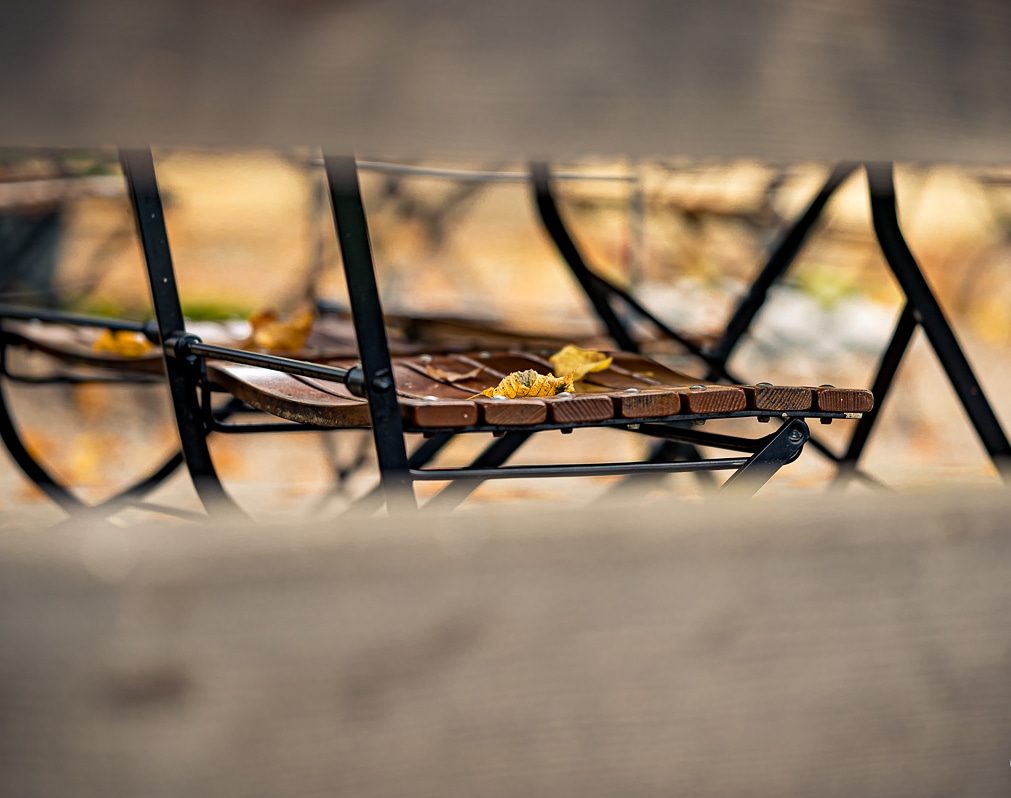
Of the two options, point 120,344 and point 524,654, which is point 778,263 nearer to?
point 120,344

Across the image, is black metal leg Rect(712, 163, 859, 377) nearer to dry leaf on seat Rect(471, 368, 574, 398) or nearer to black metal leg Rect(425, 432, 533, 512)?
black metal leg Rect(425, 432, 533, 512)

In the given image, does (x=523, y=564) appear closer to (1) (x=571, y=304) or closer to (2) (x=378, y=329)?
(2) (x=378, y=329)

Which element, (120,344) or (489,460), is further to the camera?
(120,344)

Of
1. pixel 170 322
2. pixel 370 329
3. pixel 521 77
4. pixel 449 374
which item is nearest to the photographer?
pixel 521 77

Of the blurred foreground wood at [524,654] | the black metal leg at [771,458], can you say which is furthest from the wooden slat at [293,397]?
the blurred foreground wood at [524,654]

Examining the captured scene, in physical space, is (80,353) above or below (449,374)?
above

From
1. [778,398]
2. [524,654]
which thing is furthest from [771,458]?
[524,654]
